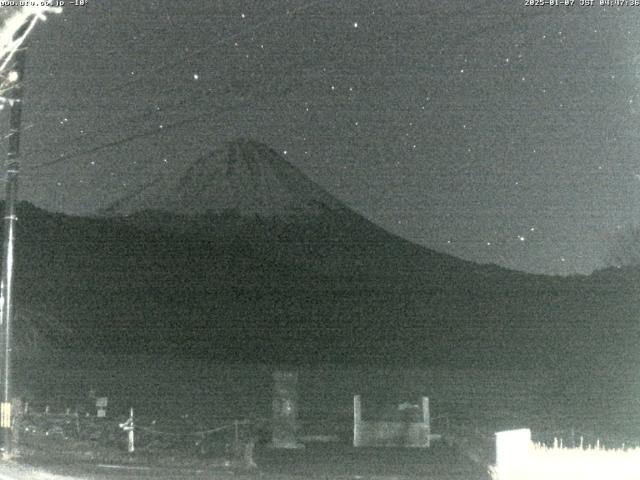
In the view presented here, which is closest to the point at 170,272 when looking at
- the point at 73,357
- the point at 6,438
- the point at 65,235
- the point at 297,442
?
the point at 65,235

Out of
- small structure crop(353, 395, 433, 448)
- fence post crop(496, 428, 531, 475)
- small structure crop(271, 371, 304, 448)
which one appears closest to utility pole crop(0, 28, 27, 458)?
small structure crop(271, 371, 304, 448)

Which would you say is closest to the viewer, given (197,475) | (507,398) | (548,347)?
(197,475)

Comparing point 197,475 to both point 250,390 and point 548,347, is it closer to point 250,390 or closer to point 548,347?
point 250,390

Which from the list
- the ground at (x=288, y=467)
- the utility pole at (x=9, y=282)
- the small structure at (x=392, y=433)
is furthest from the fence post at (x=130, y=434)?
the small structure at (x=392, y=433)

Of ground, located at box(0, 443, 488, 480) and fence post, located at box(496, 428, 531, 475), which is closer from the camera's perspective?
fence post, located at box(496, 428, 531, 475)

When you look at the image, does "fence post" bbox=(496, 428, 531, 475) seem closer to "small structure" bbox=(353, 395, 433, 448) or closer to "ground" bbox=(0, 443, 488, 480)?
"ground" bbox=(0, 443, 488, 480)

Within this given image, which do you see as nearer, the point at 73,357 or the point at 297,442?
the point at 297,442
